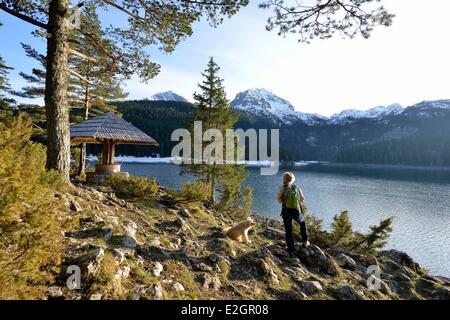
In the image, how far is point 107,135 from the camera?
13.8 m

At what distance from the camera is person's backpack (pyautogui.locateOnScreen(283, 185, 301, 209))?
797 cm

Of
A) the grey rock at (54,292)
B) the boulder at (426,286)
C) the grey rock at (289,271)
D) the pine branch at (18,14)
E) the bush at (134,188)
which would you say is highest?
the pine branch at (18,14)

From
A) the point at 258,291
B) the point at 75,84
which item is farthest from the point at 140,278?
the point at 75,84

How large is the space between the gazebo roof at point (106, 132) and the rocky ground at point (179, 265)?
4887mm

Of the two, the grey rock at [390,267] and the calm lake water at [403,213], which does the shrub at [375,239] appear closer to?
the grey rock at [390,267]

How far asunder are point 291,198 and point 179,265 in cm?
377

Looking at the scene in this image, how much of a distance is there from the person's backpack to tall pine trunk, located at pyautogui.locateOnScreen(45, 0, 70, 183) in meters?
6.62

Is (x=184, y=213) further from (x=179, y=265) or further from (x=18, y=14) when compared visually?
(x=18, y=14)

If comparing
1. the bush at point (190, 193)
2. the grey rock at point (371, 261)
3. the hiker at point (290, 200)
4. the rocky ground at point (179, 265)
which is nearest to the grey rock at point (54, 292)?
the rocky ground at point (179, 265)

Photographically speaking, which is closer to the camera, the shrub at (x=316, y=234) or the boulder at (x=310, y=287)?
the boulder at (x=310, y=287)

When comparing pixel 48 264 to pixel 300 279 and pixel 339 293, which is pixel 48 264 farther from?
pixel 339 293

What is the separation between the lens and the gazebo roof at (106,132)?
13.7m

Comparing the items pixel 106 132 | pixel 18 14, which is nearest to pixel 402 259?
pixel 106 132

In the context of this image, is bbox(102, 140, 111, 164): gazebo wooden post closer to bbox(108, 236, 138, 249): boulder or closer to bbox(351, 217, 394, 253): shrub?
bbox(108, 236, 138, 249): boulder
